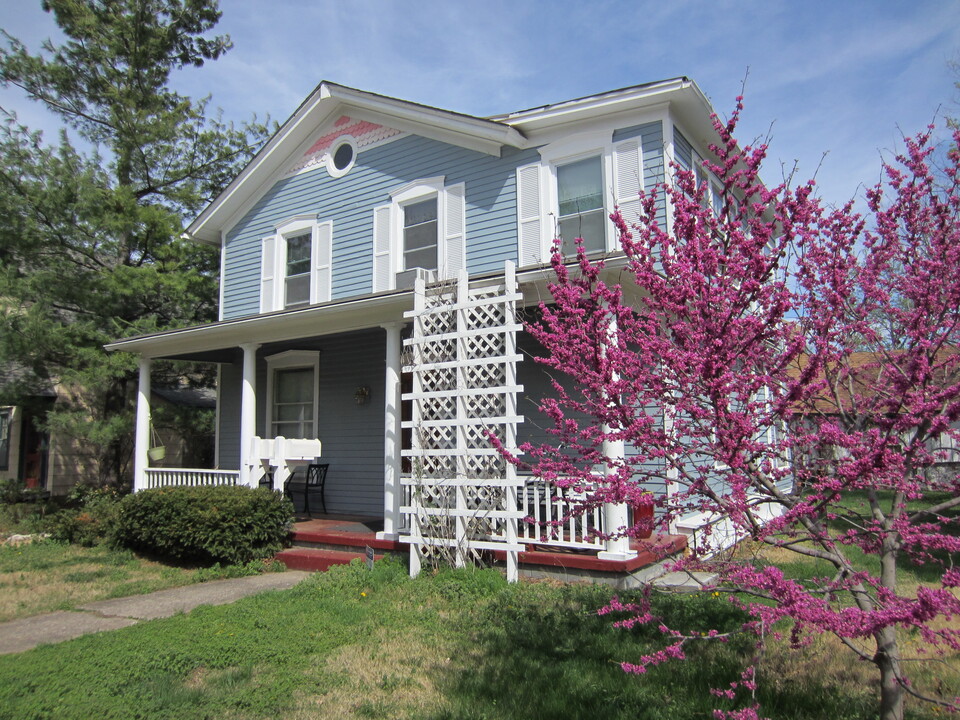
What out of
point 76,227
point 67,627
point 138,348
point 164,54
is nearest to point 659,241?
point 67,627

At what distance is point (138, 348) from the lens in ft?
39.0

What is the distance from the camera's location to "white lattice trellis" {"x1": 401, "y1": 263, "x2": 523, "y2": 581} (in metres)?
6.95

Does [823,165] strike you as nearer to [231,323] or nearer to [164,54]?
[231,323]

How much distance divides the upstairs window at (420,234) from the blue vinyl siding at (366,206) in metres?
0.50

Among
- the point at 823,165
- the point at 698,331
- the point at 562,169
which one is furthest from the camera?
the point at 562,169

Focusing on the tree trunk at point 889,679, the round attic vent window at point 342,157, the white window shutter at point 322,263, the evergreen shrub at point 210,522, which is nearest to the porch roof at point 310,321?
the white window shutter at point 322,263

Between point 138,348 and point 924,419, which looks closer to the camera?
point 924,419

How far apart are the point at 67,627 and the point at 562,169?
8.17 meters

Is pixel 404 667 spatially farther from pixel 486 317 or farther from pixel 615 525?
pixel 486 317

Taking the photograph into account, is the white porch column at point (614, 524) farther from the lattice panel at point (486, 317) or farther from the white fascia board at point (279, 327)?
the white fascia board at point (279, 327)

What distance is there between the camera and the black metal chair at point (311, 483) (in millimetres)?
11406

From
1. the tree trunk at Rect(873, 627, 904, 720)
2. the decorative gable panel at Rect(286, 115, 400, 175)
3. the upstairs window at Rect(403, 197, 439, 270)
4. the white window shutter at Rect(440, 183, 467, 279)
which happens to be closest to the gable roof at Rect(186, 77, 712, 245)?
→ the decorative gable panel at Rect(286, 115, 400, 175)

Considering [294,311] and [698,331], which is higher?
[294,311]

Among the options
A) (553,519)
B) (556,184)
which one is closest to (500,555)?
(553,519)
